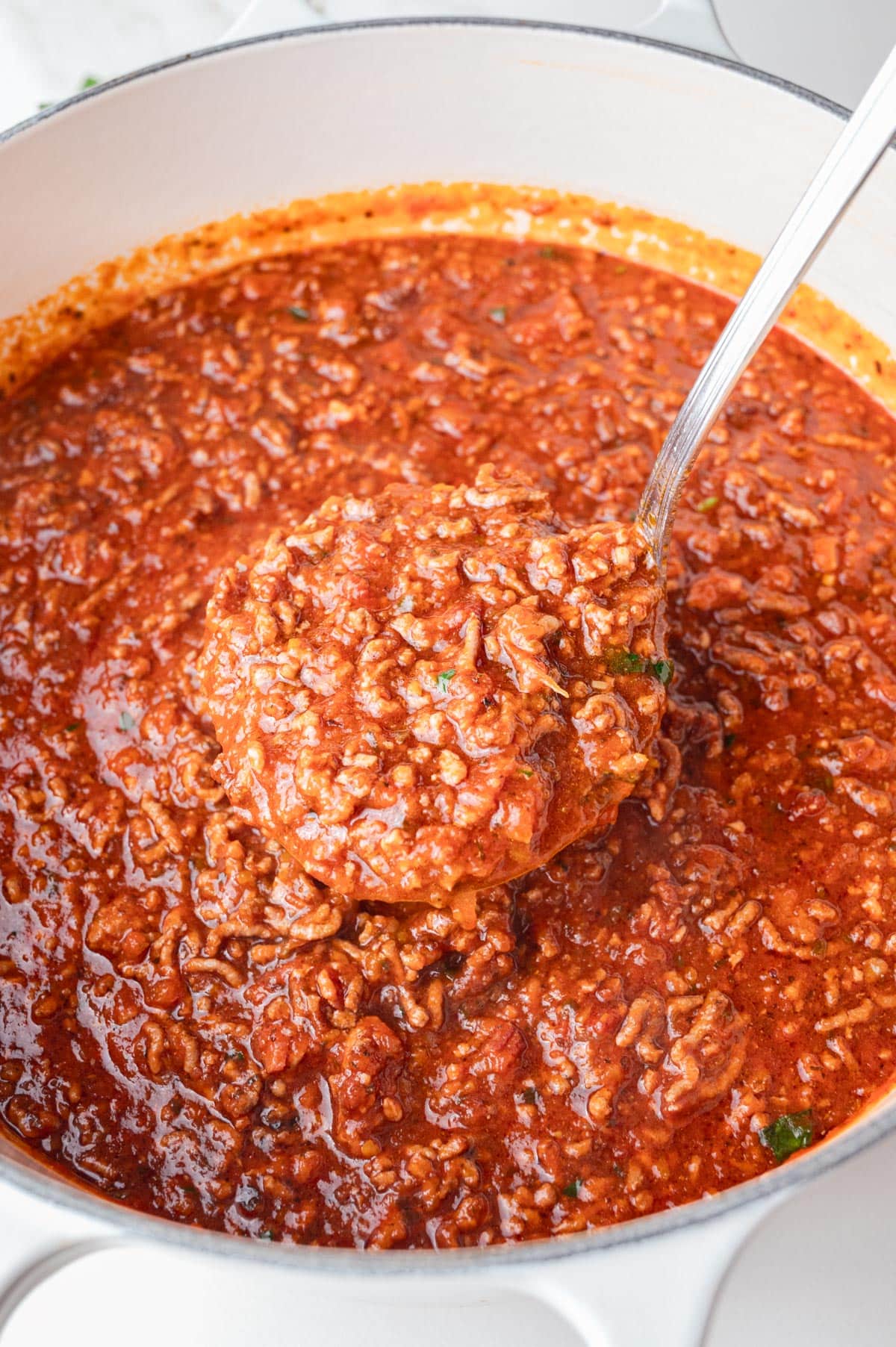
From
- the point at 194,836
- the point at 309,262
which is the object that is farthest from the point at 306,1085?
the point at 309,262

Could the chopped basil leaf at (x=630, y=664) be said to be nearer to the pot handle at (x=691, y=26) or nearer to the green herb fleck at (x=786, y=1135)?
the green herb fleck at (x=786, y=1135)

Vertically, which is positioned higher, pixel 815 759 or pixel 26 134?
pixel 26 134

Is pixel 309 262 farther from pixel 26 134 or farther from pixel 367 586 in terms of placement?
pixel 367 586

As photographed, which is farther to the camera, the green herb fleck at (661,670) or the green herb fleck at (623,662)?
the green herb fleck at (661,670)

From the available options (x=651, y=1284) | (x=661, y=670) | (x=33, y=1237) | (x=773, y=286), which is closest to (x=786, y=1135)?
(x=651, y=1284)

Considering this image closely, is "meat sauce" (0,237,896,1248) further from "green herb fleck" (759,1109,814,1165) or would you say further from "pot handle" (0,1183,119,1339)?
"pot handle" (0,1183,119,1339)

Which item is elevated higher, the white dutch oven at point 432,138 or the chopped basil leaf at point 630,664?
the white dutch oven at point 432,138

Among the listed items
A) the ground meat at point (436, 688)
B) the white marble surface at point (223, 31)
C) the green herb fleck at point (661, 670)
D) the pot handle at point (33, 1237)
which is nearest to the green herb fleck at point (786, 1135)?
the ground meat at point (436, 688)
